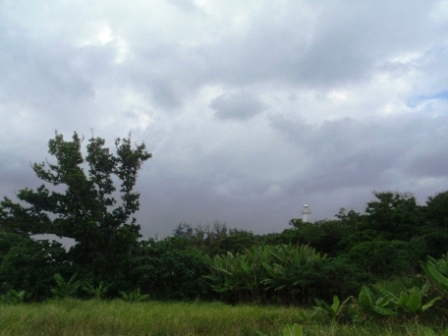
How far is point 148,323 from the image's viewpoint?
7098 millimetres

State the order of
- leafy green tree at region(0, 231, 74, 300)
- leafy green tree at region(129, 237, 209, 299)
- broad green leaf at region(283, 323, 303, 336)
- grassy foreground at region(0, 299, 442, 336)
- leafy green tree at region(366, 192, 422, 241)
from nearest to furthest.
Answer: broad green leaf at region(283, 323, 303, 336), grassy foreground at region(0, 299, 442, 336), leafy green tree at region(0, 231, 74, 300), leafy green tree at region(129, 237, 209, 299), leafy green tree at region(366, 192, 422, 241)

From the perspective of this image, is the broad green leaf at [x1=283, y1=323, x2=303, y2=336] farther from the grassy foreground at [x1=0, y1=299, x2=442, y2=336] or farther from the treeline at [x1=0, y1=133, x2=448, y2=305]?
the treeline at [x1=0, y1=133, x2=448, y2=305]

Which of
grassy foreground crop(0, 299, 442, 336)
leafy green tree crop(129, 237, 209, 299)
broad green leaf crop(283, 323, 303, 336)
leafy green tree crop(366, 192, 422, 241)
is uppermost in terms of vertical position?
leafy green tree crop(366, 192, 422, 241)

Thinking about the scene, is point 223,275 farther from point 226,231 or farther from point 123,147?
point 226,231

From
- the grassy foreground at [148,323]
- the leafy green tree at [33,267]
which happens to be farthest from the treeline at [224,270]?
the grassy foreground at [148,323]

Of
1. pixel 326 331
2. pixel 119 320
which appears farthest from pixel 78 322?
pixel 326 331

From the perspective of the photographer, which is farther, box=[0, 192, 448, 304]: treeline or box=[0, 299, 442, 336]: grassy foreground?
box=[0, 192, 448, 304]: treeline

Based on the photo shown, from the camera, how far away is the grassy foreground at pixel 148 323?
6332 mm

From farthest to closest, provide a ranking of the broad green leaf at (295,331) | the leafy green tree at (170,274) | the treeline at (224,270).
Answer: the leafy green tree at (170,274), the treeline at (224,270), the broad green leaf at (295,331)

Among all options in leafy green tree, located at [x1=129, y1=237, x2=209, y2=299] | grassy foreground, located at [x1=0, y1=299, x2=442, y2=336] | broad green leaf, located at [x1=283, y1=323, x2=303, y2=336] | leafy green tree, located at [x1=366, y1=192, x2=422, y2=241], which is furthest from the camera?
leafy green tree, located at [x1=366, y1=192, x2=422, y2=241]

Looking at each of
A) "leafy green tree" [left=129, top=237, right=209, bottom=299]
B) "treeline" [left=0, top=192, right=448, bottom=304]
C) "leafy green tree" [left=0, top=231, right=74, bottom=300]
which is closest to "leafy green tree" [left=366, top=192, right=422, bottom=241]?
"treeline" [left=0, top=192, right=448, bottom=304]

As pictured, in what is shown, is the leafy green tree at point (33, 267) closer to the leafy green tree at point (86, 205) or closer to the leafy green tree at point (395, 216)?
the leafy green tree at point (86, 205)

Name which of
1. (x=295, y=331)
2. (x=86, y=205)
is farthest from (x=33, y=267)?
(x=295, y=331)

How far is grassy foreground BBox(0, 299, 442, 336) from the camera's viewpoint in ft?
20.8
